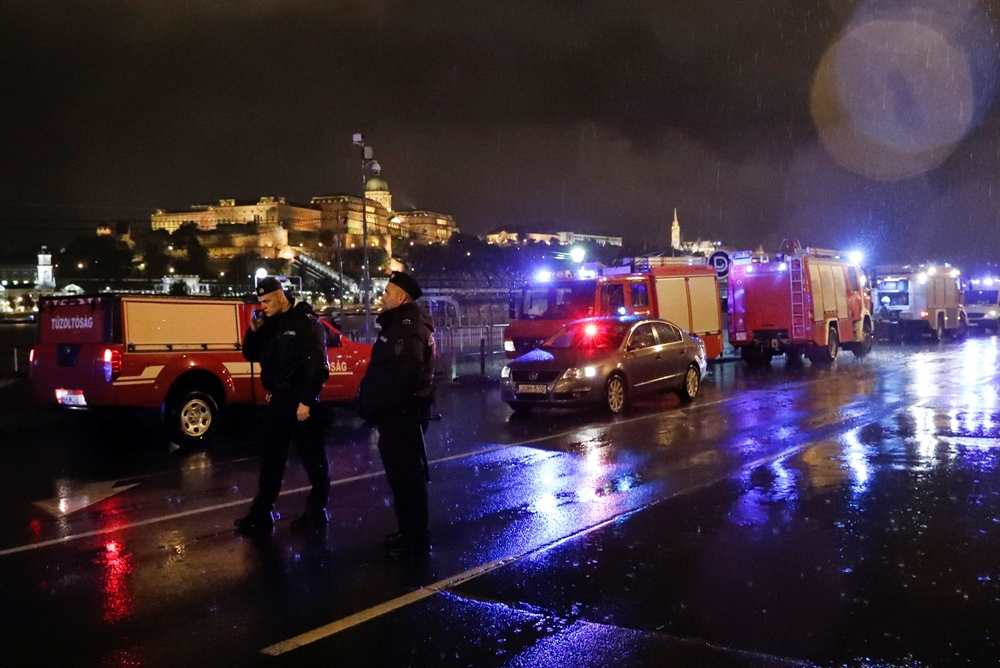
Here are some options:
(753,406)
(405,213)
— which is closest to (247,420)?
(753,406)

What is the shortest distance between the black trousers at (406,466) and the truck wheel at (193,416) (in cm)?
604

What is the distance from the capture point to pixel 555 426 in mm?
12070

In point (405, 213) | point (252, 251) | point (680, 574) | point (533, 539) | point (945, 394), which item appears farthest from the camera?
point (405, 213)

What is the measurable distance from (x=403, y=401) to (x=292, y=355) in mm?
1211

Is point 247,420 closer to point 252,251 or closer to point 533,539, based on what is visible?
point 533,539

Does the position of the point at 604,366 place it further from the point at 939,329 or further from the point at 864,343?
the point at 939,329

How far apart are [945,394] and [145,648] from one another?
14.4 meters

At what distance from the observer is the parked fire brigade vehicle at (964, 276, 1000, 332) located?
119 feet

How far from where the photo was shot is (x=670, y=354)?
1427cm

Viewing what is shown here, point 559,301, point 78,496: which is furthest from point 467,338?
point 78,496

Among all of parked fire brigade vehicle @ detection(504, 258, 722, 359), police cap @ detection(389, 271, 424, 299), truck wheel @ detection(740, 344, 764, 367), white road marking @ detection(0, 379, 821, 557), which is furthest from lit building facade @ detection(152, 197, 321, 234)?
police cap @ detection(389, 271, 424, 299)

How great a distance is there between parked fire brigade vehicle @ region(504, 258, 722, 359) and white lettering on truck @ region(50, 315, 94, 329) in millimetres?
8401

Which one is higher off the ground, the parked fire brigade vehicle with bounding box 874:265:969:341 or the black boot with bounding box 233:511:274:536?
the parked fire brigade vehicle with bounding box 874:265:969:341

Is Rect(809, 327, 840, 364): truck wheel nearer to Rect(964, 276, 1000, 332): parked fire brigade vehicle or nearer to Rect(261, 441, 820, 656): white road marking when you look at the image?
Rect(964, 276, 1000, 332): parked fire brigade vehicle
